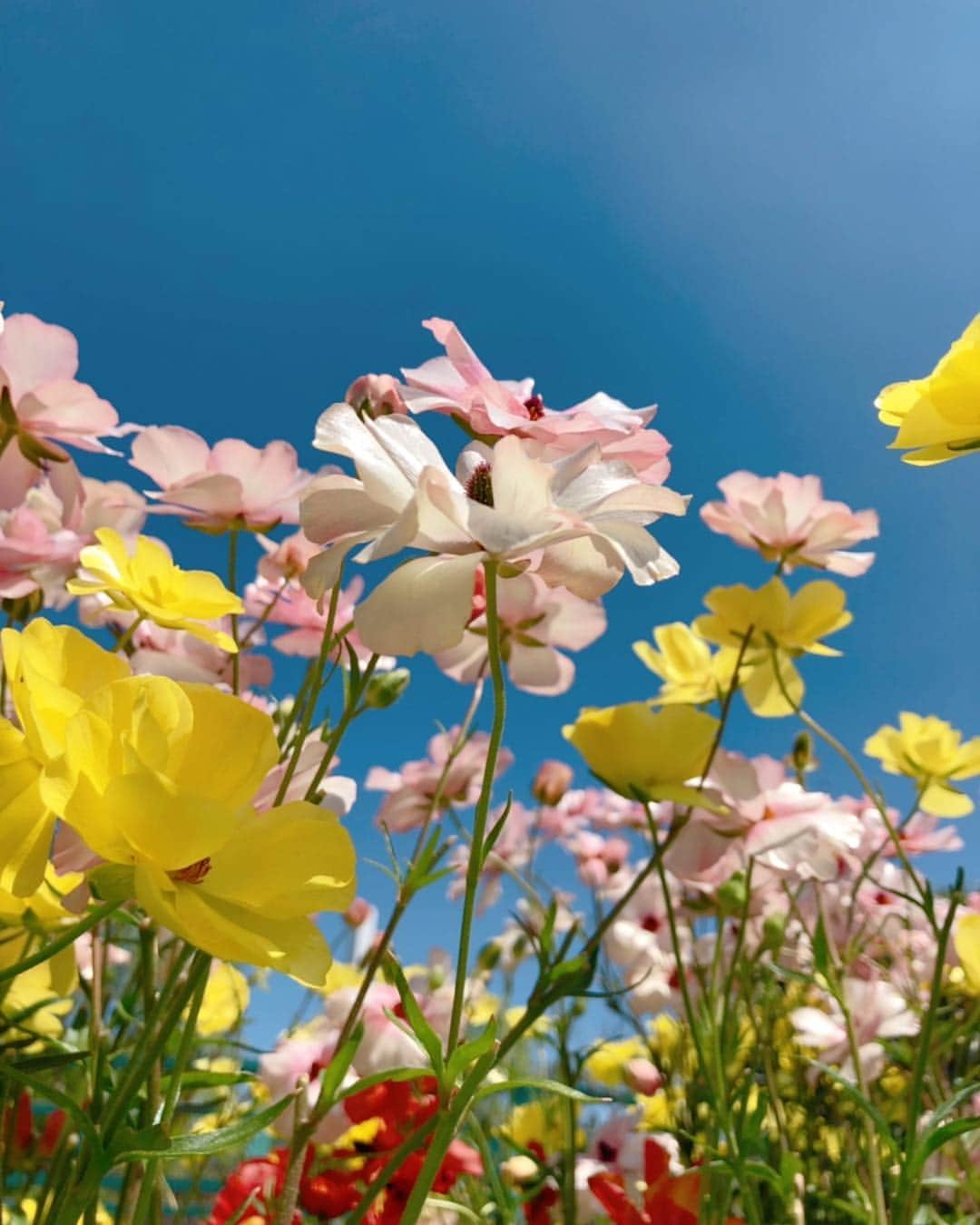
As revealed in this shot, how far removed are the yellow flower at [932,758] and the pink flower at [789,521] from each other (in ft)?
0.89

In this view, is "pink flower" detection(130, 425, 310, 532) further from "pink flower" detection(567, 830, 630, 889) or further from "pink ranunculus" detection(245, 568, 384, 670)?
"pink flower" detection(567, 830, 630, 889)

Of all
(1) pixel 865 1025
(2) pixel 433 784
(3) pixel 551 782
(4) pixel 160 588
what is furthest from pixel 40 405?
(1) pixel 865 1025

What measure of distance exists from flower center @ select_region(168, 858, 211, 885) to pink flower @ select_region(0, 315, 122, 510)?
0.41 meters

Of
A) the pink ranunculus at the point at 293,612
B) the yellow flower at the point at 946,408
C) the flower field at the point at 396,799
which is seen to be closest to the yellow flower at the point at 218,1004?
the flower field at the point at 396,799

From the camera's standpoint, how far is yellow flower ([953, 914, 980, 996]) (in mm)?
624

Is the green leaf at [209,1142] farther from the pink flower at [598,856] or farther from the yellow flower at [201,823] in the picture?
the pink flower at [598,856]

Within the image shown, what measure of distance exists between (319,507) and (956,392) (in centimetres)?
31

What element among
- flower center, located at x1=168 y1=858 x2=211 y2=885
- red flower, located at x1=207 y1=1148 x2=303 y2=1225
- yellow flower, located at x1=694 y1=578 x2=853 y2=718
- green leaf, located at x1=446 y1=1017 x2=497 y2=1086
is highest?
yellow flower, located at x1=694 y1=578 x2=853 y2=718

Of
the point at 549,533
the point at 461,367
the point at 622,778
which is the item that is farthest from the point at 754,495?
the point at 549,533

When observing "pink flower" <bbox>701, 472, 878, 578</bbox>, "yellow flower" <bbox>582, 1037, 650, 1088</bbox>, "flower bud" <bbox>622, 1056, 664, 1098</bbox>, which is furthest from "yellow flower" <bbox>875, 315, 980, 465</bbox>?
"yellow flower" <bbox>582, 1037, 650, 1088</bbox>

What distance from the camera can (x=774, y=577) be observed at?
0.85 m

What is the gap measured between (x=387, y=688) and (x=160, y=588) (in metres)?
0.22

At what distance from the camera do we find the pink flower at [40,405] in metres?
0.64

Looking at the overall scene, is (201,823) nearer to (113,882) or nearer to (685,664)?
(113,882)
